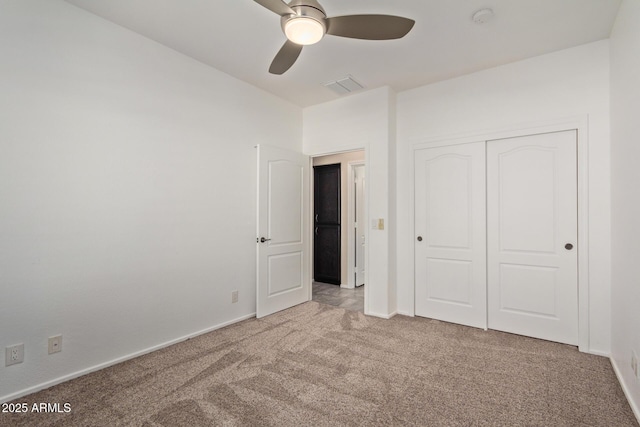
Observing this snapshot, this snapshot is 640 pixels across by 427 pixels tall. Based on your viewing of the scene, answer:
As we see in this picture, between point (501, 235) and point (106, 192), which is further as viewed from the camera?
point (501, 235)

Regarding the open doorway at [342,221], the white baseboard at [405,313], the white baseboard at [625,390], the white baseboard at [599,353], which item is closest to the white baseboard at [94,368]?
the white baseboard at [405,313]

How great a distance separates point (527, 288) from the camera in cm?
307

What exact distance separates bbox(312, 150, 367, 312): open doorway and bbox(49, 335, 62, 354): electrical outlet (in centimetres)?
337

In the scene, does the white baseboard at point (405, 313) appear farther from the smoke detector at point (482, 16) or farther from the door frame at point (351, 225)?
the smoke detector at point (482, 16)

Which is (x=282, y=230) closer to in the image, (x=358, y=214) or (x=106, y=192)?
(x=358, y=214)

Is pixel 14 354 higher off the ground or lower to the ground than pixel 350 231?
lower

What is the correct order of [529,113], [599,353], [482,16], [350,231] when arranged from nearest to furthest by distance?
[482,16] < [599,353] < [529,113] < [350,231]

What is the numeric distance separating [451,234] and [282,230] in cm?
201

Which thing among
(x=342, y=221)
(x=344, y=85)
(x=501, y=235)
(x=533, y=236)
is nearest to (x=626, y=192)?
(x=533, y=236)

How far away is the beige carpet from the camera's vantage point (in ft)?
6.12

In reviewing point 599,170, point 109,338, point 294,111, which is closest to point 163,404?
point 109,338

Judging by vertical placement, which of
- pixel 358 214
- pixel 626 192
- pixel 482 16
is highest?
pixel 482 16

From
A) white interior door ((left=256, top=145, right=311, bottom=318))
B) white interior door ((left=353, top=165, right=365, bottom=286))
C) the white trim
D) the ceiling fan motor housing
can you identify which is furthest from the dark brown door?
the ceiling fan motor housing

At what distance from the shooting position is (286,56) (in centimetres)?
214
